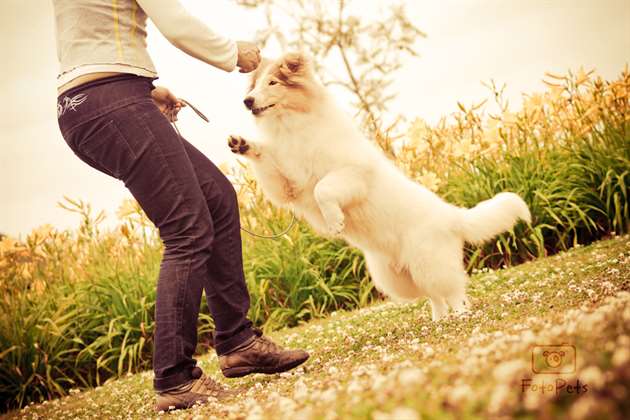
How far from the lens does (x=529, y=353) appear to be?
1487 millimetres

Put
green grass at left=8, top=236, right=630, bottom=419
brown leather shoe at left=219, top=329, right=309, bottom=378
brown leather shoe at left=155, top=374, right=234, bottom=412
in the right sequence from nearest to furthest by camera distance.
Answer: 1. green grass at left=8, top=236, right=630, bottom=419
2. brown leather shoe at left=155, top=374, right=234, bottom=412
3. brown leather shoe at left=219, top=329, right=309, bottom=378

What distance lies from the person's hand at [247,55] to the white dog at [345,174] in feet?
1.64

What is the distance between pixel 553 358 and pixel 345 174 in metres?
2.06

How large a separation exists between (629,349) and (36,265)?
575cm

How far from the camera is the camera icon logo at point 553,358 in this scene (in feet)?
4.31

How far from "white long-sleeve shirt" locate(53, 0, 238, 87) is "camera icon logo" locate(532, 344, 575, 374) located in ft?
5.95

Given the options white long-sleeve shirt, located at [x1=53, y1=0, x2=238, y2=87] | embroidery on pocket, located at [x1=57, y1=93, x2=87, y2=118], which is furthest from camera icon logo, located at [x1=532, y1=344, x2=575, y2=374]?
embroidery on pocket, located at [x1=57, y1=93, x2=87, y2=118]

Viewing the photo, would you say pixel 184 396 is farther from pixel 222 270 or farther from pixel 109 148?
pixel 109 148

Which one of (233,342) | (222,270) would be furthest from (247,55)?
(233,342)

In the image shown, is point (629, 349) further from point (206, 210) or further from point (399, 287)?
point (399, 287)

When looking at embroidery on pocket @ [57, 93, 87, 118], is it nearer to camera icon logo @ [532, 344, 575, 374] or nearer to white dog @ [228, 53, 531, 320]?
white dog @ [228, 53, 531, 320]

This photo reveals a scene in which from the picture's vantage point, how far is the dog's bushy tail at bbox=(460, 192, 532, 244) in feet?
12.0

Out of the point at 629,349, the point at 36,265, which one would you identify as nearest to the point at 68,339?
the point at 36,265

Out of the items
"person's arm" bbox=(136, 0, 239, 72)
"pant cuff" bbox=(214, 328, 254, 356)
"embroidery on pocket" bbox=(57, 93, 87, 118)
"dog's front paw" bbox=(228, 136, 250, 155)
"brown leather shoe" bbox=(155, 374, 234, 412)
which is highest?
"person's arm" bbox=(136, 0, 239, 72)
